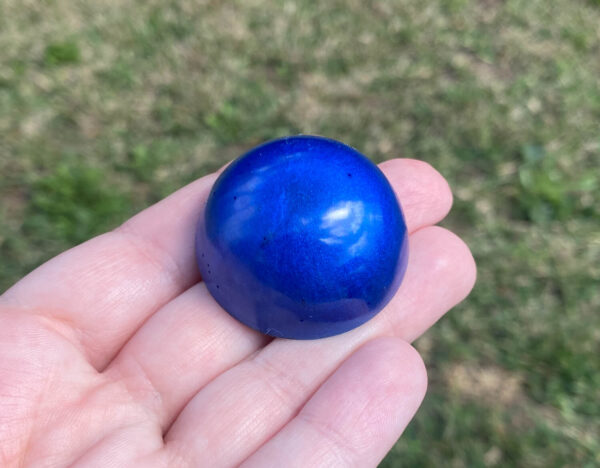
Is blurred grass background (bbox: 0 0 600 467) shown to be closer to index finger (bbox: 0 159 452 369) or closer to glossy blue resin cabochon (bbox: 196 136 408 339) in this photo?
index finger (bbox: 0 159 452 369)

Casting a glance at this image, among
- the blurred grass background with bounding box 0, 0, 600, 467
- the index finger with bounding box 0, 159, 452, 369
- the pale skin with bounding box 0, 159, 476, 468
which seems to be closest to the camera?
the pale skin with bounding box 0, 159, 476, 468

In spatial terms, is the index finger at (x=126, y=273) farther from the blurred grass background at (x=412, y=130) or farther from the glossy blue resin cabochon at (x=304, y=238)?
the blurred grass background at (x=412, y=130)

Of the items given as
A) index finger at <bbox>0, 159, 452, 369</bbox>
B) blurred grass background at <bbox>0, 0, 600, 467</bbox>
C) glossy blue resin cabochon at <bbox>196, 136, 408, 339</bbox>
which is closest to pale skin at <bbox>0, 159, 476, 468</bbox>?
index finger at <bbox>0, 159, 452, 369</bbox>

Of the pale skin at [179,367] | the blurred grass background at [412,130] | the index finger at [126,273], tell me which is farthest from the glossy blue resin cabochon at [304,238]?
the blurred grass background at [412,130]

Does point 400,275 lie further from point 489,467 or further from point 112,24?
point 112,24

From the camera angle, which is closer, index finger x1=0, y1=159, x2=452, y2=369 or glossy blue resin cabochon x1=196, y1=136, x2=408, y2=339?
glossy blue resin cabochon x1=196, y1=136, x2=408, y2=339

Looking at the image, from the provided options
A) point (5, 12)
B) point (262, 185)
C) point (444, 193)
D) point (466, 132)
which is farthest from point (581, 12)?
point (5, 12)
